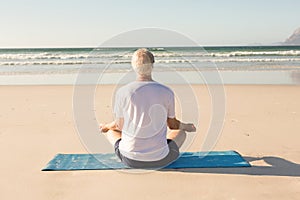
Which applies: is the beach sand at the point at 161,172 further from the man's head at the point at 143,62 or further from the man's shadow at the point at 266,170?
the man's head at the point at 143,62

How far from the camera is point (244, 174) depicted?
11.8ft

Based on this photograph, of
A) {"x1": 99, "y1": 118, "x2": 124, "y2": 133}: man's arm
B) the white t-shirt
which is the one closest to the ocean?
{"x1": 99, "y1": 118, "x2": 124, "y2": 133}: man's arm

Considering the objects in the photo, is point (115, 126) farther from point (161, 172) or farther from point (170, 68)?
point (170, 68)

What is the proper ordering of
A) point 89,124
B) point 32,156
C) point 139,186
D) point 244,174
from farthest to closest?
point 89,124 → point 32,156 → point 244,174 → point 139,186

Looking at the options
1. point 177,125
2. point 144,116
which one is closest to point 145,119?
point 144,116

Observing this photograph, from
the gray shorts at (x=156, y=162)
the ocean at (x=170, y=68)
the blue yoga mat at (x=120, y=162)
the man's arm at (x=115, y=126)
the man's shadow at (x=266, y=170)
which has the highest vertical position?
the ocean at (x=170, y=68)

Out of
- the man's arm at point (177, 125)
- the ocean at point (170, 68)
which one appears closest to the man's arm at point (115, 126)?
the man's arm at point (177, 125)

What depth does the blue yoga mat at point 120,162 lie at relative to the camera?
376 centimetres

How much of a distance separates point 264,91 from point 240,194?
7019 mm

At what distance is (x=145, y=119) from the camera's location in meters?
3.31

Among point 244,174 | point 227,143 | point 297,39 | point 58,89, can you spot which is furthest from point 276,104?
point 297,39

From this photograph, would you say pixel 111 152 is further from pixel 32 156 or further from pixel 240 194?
pixel 240 194

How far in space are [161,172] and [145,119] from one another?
63 cm

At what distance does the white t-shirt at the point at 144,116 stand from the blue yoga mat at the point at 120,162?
1.12 ft
